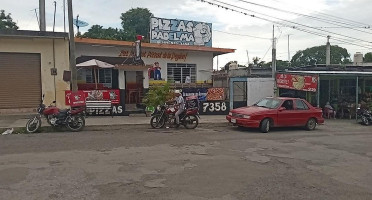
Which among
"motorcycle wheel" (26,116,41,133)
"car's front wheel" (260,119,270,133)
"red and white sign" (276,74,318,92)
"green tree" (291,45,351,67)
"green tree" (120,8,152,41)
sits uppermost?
"green tree" (120,8,152,41)

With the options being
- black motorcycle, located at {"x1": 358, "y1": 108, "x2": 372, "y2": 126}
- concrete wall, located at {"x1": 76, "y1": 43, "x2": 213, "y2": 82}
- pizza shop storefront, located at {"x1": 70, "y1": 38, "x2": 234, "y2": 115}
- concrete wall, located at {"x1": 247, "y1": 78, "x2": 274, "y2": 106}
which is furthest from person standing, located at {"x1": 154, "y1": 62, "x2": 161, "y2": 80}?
black motorcycle, located at {"x1": 358, "y1": 108, "x2": 372, "y2": 126}

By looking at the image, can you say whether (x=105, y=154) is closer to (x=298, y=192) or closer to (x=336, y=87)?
(x=298, y=192)

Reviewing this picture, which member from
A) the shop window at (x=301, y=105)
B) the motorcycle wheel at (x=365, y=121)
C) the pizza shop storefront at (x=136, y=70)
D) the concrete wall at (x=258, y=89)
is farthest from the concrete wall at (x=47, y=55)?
the motorcycle wheel at (x=365, y=121)

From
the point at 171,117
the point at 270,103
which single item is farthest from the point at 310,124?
the point at 171,117

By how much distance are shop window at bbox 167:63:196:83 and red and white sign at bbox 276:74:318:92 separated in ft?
20.9

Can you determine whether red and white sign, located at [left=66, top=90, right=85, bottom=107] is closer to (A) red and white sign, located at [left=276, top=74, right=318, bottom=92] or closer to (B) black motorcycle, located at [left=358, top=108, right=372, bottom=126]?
(A) red and white sign, located at [left=276, top=74, right=318, bottom=92]

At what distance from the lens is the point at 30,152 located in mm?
9039

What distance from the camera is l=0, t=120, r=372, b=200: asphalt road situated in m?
5.98

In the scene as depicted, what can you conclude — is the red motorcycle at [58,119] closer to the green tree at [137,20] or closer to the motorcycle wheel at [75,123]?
the motorcycle wheel at [75,123]

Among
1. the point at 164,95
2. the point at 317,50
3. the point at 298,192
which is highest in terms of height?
the point at 317,50

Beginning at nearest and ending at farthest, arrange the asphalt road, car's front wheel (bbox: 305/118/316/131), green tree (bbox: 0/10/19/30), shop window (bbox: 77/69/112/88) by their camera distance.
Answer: the asphalt road
car's front wheel (bbox: 305/118/316/131)
shop window (bbox: 77/69/112/88)
green tree (bbox: 0/10/19/30)

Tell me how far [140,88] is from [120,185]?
47.8 feet

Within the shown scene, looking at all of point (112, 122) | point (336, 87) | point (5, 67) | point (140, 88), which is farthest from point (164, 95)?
point (336, 87)

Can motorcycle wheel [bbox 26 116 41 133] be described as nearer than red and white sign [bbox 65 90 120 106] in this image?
Yes
